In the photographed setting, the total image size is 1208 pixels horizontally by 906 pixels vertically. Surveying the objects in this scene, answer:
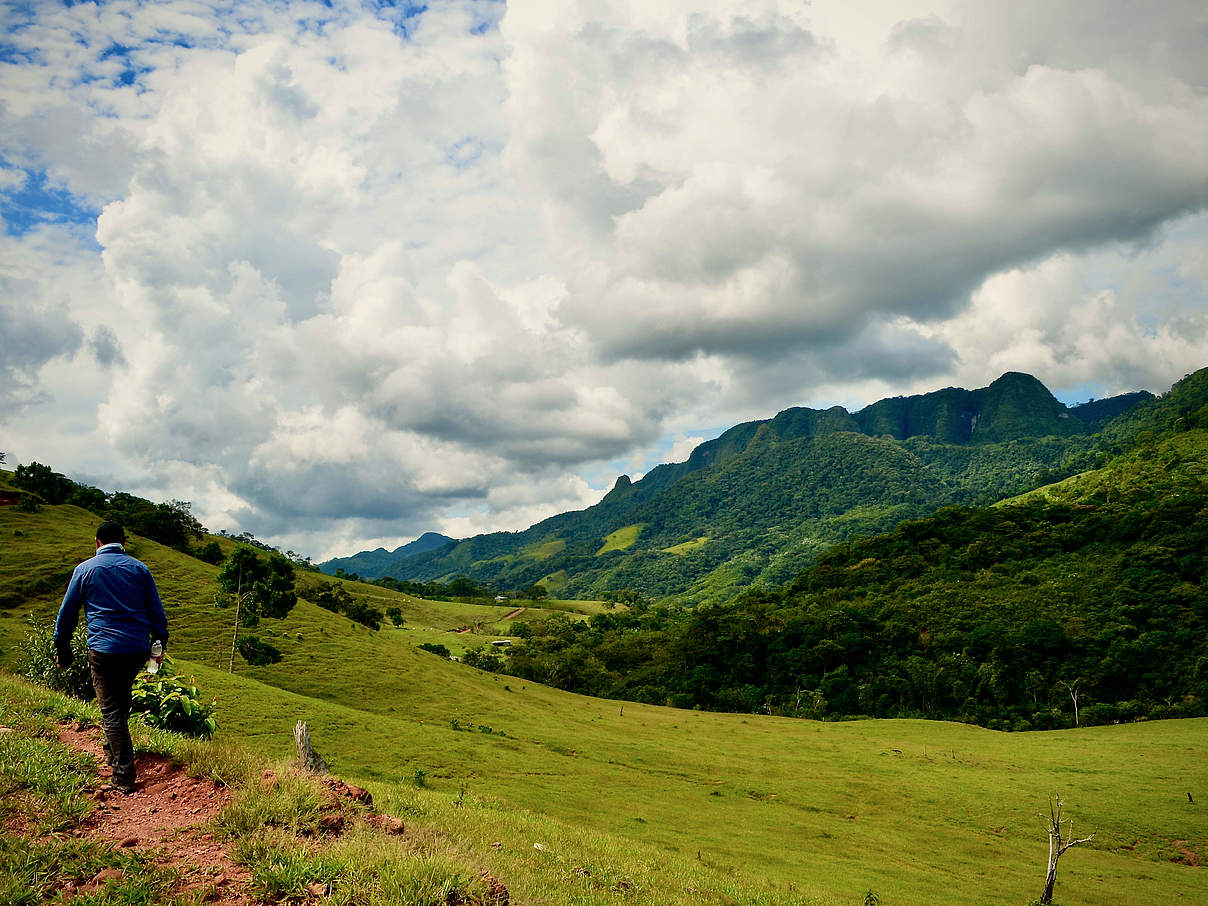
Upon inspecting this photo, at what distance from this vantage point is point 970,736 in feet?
223

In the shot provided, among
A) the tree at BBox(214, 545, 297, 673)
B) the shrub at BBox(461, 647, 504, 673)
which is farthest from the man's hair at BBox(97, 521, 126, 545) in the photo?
the shrub at BBox(461, 647, 504, 673)

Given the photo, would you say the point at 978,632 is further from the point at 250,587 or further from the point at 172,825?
the point at 172,825

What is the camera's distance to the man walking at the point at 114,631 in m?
8.20

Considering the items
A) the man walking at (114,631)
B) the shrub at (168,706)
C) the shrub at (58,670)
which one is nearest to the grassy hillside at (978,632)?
the shrub at (58,670)

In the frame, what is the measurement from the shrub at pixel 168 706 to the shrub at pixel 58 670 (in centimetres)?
260

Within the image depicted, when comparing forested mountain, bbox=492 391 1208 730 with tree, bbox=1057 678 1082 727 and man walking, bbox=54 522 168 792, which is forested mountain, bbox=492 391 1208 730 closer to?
tree, bbox=1057 678 1082 727

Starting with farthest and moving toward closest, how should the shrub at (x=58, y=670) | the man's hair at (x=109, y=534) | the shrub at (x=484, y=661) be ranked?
the shrub at (x=484, y=661) < the shrub at (x=58, y=670) < the man's hair at (x=109, y=534)

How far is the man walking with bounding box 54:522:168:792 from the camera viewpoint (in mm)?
8195

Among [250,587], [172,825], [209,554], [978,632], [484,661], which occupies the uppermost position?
[209,554]

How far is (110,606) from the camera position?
8.45 metres

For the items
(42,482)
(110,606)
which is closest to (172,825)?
(110,606)

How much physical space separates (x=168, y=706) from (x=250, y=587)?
127 feet

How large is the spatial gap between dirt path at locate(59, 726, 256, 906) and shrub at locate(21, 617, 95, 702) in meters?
6.65

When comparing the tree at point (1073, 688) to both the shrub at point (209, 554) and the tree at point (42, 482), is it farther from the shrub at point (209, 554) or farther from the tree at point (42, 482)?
the tree at point (42, 482)
